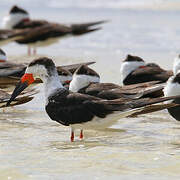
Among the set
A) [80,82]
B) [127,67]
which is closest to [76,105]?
[80,82]

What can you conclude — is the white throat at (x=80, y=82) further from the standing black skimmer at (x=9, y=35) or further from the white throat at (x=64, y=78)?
the standing black skimmer at (x=9, y=35)

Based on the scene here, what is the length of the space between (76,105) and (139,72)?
9.17ft

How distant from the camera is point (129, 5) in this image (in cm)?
2080

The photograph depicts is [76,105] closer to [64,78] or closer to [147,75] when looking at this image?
[64,78]

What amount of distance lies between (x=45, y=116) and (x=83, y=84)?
578mm

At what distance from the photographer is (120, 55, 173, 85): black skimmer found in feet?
27.7

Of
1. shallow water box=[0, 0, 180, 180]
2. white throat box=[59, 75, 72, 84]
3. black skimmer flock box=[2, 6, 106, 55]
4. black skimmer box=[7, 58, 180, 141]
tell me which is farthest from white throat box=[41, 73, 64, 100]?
black skimmer flock box=[2, 6, 106, 55]

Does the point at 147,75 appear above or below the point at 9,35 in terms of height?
below

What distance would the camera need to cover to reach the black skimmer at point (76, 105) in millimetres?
5891

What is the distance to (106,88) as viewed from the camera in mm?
7129

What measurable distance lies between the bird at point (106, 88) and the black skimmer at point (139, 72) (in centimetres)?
97

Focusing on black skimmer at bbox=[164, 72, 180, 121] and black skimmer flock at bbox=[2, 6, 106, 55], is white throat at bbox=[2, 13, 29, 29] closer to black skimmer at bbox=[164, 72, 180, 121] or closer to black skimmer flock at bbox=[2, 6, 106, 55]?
black skimmer flock at bbox=[2, 6, 106, 55]

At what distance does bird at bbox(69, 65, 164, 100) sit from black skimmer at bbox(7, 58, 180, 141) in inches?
30.9

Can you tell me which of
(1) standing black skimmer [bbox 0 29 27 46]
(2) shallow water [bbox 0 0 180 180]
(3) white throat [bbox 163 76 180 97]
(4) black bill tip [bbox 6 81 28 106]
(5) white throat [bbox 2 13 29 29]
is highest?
(5) white throat [bbox 2 13 29 29]
